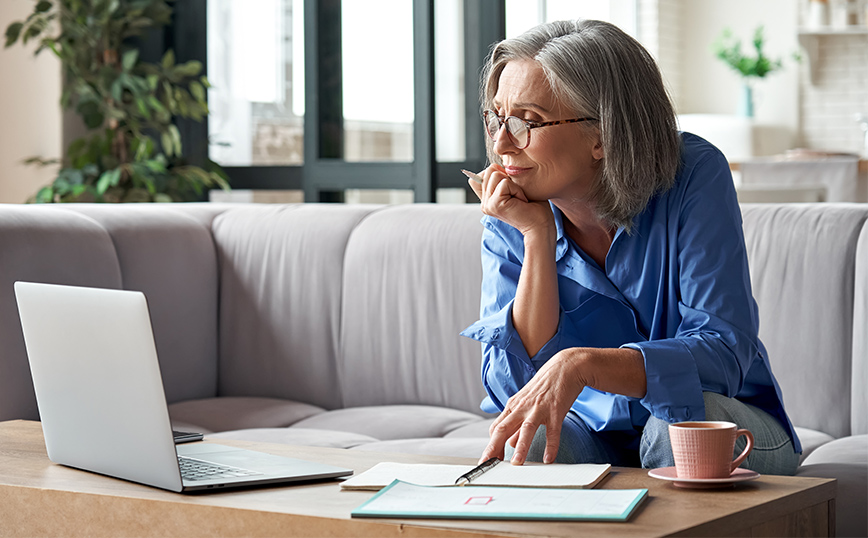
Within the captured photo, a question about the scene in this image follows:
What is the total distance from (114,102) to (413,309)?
6.16ft

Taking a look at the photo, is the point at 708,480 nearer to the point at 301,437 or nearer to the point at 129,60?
the point at 301,437

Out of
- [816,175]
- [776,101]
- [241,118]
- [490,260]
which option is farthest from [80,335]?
[776,101]

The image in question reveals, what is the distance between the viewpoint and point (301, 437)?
2154 millimetres

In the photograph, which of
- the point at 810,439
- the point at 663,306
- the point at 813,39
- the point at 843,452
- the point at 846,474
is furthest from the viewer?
the point at 813,39

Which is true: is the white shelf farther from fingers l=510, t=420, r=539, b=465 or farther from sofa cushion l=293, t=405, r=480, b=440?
fingers l=510, t=420, r=539, b=465

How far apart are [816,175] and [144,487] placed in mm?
4318

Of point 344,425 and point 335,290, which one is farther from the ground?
point 335,290

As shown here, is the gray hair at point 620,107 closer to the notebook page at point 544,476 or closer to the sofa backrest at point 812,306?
the notebook page at point 544,476

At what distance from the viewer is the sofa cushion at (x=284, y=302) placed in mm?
2682

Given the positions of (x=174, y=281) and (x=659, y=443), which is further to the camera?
(x=174, y=281)

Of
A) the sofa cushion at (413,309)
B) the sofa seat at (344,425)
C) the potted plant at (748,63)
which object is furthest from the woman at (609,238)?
the potted plant at (748,63)

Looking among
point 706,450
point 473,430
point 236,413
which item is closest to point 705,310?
point 706,450

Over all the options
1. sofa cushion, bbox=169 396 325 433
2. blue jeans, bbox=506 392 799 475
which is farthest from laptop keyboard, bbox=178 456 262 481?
sofa cushion, bbox=169 396 325 433

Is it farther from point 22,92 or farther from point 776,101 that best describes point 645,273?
point 776,101
